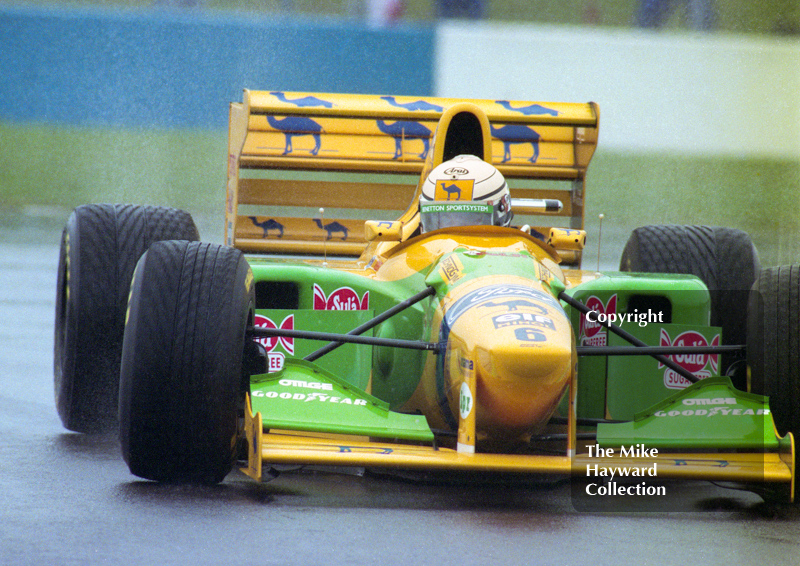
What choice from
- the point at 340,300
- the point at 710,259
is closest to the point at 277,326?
the point at 340,300

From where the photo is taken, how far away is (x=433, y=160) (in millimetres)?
5703

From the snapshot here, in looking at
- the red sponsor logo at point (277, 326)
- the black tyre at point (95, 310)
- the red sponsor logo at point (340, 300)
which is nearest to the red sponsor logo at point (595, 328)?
the red sponsor logo at point (340, 300)

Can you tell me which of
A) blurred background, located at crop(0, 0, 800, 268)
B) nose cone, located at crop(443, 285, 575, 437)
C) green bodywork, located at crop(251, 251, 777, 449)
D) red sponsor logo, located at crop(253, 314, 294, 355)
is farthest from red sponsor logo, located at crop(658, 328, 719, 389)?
blurred background, located at crop(0, 0, 800, 268)

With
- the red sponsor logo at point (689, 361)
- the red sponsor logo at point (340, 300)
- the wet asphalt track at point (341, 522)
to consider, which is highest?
the red sponsor logo at point (340, 300)

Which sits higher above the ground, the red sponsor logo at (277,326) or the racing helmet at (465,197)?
the racing helmet at (465,197)

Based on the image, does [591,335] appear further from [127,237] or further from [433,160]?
[127,237]

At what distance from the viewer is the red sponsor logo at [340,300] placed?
488cm

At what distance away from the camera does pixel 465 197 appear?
197 inches

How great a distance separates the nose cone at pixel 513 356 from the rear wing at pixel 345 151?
9.68 feet

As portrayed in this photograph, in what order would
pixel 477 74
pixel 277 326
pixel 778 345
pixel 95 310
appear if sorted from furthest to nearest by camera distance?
pixel 477 74, pixel 95 310, pixel 277 326, pixel 778 345

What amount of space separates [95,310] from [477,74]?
1100cm

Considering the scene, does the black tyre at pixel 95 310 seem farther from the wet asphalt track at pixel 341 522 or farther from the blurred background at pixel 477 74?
the blurred background at pixel 477 74

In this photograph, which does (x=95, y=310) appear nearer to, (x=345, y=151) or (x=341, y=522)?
(x=341, y=522)

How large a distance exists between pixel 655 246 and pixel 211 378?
3.21 m
